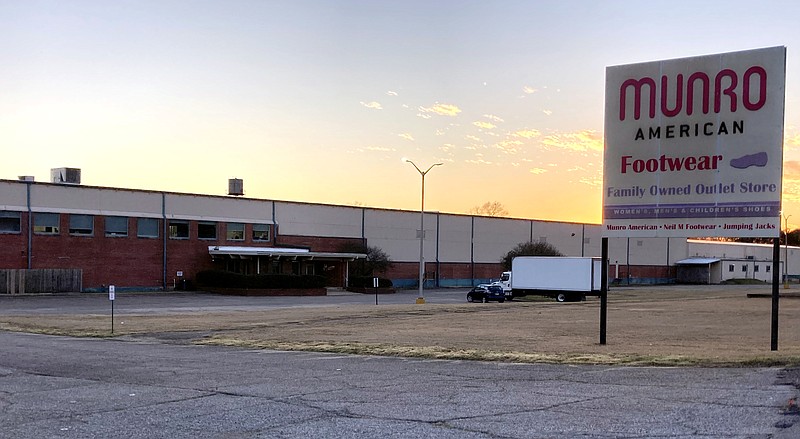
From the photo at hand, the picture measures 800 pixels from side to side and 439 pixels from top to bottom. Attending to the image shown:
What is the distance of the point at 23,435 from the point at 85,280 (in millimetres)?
55654

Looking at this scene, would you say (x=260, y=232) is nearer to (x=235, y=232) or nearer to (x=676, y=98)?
(x=235, y=232)

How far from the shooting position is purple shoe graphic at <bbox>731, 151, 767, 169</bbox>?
18422mm

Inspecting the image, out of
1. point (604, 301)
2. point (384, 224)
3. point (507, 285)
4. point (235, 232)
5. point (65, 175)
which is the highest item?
point (65, 175)

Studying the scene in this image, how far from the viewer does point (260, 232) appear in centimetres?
7375

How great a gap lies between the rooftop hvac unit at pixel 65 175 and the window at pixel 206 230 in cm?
1062

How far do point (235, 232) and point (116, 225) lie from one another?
11395mm

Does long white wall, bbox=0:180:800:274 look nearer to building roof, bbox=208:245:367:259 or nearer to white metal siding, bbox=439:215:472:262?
white metal siding, bbox=439:215:472:262

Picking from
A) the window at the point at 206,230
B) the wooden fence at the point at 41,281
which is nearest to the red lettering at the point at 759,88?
the wooden fence at the point at 41,281

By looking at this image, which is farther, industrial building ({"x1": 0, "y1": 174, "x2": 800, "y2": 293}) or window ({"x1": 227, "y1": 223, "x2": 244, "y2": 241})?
window ({"x1": 227, "y1": 223, "x2": 244, "y2": 241})

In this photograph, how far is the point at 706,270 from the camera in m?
117

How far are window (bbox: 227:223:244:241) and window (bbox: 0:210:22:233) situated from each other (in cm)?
1809

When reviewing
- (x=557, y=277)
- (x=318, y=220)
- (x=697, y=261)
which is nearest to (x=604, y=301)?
(x=557, y=277)

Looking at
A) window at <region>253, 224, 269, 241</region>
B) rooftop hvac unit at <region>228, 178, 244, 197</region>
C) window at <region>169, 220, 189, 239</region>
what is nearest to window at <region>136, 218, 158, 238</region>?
window at <region>169, 220, 189, 239</region>

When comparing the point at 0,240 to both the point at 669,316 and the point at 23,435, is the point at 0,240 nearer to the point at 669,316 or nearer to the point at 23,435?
the point at 669,316
